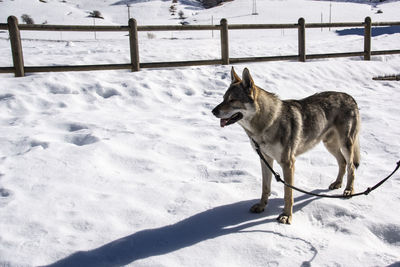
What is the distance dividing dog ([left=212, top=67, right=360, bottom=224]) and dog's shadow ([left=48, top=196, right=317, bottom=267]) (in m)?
0.19

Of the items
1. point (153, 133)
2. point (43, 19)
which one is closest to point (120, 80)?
point (153, 133)

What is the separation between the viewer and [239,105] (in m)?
3.42

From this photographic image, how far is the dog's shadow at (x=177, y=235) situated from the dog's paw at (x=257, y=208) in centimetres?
5

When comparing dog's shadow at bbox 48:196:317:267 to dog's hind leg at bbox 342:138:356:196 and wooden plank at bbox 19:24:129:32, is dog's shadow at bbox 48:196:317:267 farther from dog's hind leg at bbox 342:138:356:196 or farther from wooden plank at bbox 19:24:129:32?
wooden plank at bbox 19:24:129:32

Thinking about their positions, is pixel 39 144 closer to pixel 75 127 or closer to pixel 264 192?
pixel 75 127

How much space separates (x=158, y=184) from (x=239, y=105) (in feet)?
4.94

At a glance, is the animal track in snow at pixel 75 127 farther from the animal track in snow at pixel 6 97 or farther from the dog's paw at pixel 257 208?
the dog's paw at pixel 257 208

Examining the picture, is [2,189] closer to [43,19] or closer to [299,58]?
[299,58]

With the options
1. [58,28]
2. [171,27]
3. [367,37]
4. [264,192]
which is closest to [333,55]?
[367,37]

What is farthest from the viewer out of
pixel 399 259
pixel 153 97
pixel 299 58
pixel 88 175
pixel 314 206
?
pixel 299 58

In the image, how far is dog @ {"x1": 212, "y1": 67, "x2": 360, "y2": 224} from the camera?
11.3 feet

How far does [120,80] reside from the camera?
880cm

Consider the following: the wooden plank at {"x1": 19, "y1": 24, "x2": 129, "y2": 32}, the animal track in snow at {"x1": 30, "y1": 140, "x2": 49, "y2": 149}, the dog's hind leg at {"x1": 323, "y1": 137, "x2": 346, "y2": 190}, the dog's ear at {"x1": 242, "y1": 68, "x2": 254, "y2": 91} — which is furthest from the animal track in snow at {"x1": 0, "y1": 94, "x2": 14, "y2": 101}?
the dog's hind leg at {"x1": 323, "y1": 137, "x2": 346, "y2": 190}

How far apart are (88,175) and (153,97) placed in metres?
4.08
